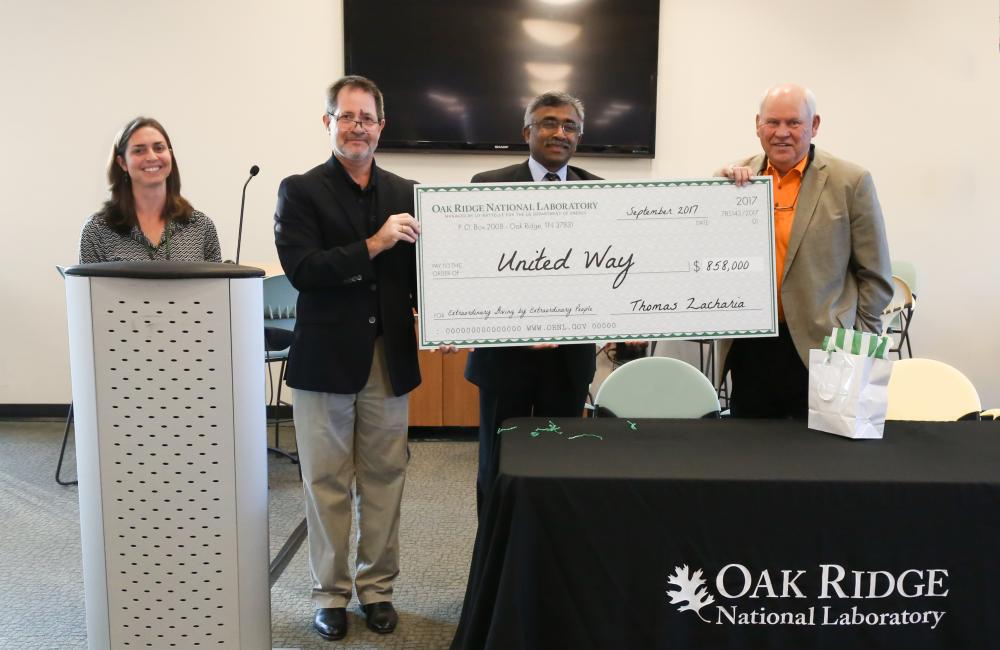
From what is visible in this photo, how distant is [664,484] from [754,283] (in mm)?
783

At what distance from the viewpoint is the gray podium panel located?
167 centimetres

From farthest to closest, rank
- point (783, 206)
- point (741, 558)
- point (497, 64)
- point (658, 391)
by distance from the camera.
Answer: point (497, 64)
point (658, 391)
point (783, 206)
point (741, 558)

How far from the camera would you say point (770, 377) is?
226cm

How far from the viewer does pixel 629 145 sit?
191 inches

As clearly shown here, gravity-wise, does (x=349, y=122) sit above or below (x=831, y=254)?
above

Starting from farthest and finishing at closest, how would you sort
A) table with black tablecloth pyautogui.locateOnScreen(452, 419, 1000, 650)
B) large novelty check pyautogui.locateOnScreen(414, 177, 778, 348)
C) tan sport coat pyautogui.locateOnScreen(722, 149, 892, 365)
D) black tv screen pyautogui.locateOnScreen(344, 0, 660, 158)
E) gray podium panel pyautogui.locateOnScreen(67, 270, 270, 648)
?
black tv screen pyautogui.locateOnScreen(344, 0, 660, 158) → tan sport coat pyautogui.locateOnScreen(722, 149, 892, 365) → large novelty check pyautogui.locateOnScreen(414, 177, 778, 348) → gray podium panel pyautogui.locateOnScreen(67, 270, 270, 648) → table with black tablecloth pyautogui.locateOnScreen(452, 419, 1000, 650)

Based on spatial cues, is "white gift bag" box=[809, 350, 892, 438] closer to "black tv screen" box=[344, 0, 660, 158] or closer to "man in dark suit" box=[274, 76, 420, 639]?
"man in dark suit" box=[274, 76, 420, 639]

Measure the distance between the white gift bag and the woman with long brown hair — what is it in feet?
6.13

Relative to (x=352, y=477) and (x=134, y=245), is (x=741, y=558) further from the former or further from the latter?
(x=134, y=245)

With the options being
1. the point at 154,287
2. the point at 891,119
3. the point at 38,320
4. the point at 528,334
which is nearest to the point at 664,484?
the point at 528,334

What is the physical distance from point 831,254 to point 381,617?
5.73 feet

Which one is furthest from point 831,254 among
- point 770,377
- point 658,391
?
point 658,391

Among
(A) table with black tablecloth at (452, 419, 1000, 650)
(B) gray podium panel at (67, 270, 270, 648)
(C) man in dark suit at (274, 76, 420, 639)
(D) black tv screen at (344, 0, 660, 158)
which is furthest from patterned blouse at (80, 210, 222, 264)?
(D) black tv screen at (344, 0, 660, 158)

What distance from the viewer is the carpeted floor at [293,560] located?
225 centimetres
